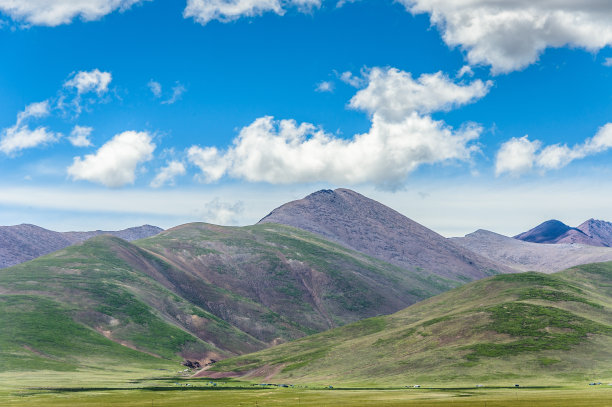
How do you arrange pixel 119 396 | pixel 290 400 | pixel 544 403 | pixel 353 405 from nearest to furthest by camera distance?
pixel 544 403 → pixel 353 405 → pixel 290 400 → pixel 119 396

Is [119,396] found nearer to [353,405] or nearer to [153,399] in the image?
[153,399]

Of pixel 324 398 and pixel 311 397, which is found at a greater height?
pixel 324 398

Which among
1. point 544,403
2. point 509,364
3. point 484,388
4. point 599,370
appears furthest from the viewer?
point 509,364

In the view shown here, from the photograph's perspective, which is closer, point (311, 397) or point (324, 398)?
point (324, 398)

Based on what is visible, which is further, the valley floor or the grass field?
the valley floor

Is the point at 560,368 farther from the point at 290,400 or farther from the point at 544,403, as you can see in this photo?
the point at 290,400

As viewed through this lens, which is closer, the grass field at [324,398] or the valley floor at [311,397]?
the grass field at [324,398]

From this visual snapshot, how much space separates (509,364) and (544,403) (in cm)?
8175

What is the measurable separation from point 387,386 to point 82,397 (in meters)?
88.2

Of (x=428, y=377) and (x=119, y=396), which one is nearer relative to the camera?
(x=119, y=396)

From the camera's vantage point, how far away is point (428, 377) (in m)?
196

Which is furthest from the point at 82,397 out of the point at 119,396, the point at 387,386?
the point at 387,386

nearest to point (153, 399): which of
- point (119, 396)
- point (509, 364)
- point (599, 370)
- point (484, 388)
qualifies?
point (119, 396)

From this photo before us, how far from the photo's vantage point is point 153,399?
150500 mm
